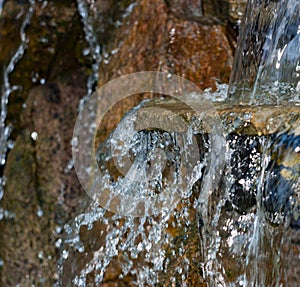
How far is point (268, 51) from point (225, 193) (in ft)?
2.95

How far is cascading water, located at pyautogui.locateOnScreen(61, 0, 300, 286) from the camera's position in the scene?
1935 mm

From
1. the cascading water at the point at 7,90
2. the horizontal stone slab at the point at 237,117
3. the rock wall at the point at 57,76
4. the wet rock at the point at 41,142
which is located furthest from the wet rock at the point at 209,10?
the horizontal stone slab at the point at 237,117

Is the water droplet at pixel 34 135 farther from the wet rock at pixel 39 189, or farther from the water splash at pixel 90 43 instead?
the water splash at pixel 90 43

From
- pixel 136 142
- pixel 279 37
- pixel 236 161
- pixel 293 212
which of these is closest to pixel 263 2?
pixel 279 37

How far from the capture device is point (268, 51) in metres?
2.85

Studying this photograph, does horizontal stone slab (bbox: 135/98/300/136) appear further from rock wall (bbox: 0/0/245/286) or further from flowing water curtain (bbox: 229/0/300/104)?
rock wall (bbox: 0/0/245/286)

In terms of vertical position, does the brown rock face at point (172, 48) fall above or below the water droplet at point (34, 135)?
above

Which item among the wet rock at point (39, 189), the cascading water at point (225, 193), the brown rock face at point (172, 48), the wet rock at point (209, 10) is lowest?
the cascading water at point (225, 193)

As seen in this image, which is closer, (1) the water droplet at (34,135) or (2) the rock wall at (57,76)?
(2) the rock wall at (57,76)

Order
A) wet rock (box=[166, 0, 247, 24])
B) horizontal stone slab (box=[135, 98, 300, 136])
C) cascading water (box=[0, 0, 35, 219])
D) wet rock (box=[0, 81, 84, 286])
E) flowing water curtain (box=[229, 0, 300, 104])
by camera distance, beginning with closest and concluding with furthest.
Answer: horizontal stone slab (box=[135, 98, 300, 136]) → flowing water curtain (box=[229, 0, 300, 104]) → wet rock (box=[166, 0, 247, 24]) → wet rock (box=[0, 81, 84, 286]) → cascading water (box=[0, 0, 35, 219])

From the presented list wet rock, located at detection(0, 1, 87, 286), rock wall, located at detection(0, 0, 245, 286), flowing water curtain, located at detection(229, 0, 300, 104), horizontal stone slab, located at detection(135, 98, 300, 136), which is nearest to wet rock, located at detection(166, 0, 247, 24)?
rock wall, located at detection(0, 0, 245, 286)

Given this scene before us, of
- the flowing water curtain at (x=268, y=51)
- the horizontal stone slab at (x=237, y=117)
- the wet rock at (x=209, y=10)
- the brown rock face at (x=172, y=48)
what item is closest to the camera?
the horizontal stone slab at (x=237, y=117)

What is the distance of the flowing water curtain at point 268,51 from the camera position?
2738mm

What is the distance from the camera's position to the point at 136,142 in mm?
2504
